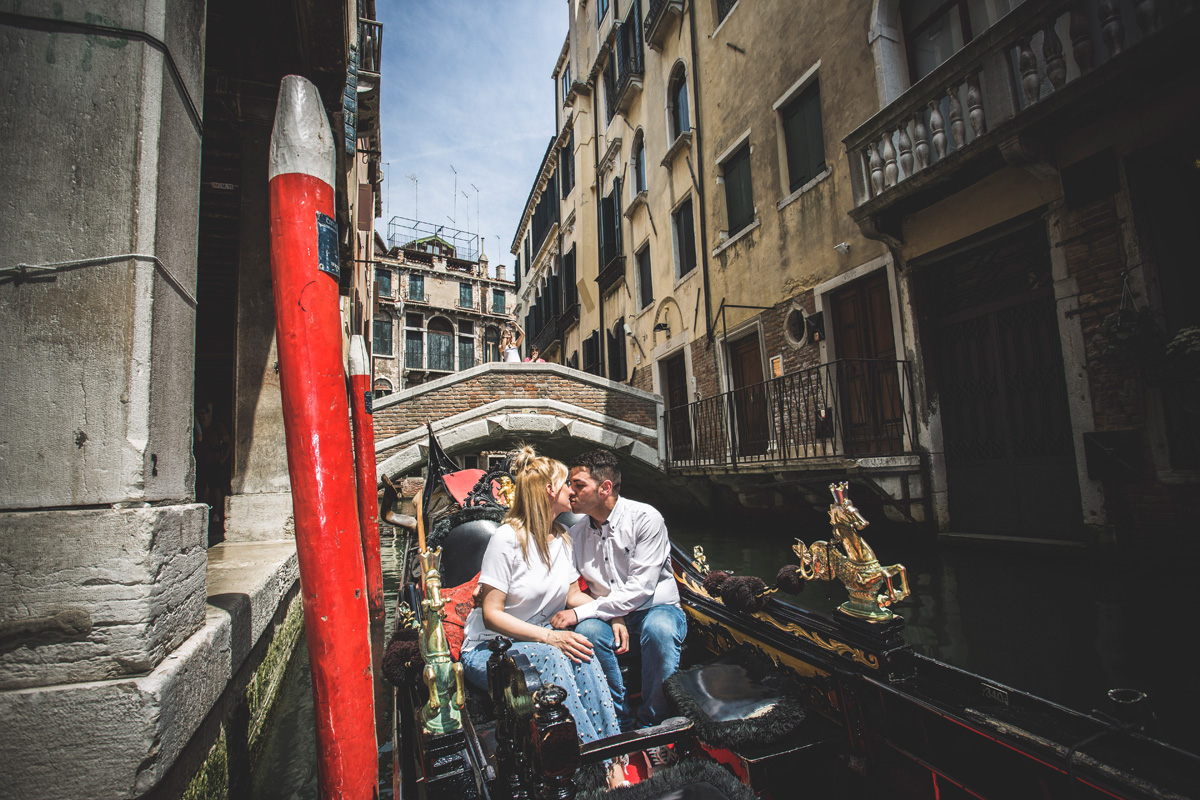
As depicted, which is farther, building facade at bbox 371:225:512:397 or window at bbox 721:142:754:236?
building facade at bbox 371:225:512:397

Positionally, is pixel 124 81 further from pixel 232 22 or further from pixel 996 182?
pixel 996 182

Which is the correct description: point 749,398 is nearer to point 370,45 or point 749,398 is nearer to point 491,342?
point 370,45

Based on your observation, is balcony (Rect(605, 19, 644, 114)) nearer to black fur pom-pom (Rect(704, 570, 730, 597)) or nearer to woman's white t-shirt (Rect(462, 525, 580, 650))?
black fur pom-pom (Rect(704, 570, 730, 597))

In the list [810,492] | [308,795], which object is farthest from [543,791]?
[810,492]

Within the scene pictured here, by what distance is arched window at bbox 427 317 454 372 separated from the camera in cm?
2458

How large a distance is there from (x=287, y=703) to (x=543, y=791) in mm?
2766

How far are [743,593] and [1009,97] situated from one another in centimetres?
382

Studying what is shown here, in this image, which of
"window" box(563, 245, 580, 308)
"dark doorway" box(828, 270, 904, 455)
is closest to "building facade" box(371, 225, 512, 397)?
"window" box(563, 245, 580, 308)

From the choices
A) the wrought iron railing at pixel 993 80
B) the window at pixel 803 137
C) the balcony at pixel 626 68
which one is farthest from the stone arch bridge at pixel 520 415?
the balcony at pixel 626 68

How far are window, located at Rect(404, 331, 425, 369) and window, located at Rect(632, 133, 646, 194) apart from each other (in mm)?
15540

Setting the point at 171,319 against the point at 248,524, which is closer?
the point at 171,319

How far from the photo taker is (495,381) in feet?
28.0

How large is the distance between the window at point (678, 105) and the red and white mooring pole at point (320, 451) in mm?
8310

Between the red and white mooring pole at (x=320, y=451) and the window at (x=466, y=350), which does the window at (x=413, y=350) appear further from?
the red and white mooring pole at (x=320, y=451)
